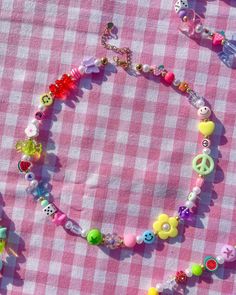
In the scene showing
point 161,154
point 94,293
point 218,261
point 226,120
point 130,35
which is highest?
point 130,35

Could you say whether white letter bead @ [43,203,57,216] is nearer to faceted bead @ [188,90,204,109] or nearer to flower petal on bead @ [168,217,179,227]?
flower petal on bead @ [168,217,179,227]

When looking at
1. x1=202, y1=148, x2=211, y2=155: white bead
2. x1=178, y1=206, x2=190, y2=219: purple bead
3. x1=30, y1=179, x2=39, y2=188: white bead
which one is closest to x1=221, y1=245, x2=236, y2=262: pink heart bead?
x1=178, y1=206, x2=190, y2=219: purple bead

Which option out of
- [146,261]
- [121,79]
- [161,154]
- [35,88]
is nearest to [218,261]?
[146,261]

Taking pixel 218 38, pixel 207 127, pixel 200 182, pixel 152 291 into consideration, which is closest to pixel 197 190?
pixel 200 182

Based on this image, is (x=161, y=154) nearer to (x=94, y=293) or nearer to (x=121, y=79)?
(x=121, y=79)

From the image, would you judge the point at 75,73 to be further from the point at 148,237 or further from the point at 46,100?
the point at 148,237

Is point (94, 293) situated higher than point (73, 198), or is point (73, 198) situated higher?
point (73, 198)

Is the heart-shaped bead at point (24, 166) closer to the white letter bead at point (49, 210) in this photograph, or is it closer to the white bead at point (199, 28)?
the white letter bead at point (49, 210)
